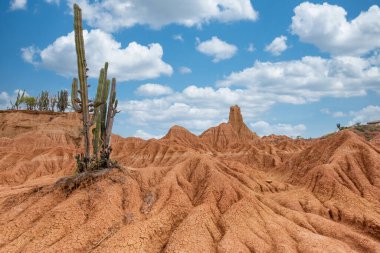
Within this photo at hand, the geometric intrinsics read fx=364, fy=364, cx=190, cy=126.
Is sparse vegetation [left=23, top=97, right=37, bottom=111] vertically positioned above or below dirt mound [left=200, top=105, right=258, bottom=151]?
above

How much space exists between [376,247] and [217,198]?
445 inches

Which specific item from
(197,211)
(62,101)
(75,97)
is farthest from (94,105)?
(62,101)

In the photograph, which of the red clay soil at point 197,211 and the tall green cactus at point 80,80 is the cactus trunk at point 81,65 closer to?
the tall green cactus at point 80,80

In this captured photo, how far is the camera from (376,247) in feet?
80.2

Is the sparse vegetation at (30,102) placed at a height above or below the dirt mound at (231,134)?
above

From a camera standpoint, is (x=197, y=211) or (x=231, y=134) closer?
(x=197, y=211)

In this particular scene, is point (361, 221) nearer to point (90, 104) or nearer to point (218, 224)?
point (218, 224)

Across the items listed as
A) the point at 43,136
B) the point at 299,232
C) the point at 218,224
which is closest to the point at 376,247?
the point at 299,232

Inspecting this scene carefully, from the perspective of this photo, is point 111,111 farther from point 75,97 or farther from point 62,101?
point 62,101

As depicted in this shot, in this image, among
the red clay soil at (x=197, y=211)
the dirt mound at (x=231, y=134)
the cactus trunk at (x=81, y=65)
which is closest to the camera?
the red clay soil at (x=197, y=211)

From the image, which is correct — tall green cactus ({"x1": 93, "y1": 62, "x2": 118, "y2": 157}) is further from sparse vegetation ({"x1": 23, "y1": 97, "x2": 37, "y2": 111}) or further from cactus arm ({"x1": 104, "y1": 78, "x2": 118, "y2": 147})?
sparse vegetation ({"x1": 23, "y1": 97, "x2": 37, "y2": 111})

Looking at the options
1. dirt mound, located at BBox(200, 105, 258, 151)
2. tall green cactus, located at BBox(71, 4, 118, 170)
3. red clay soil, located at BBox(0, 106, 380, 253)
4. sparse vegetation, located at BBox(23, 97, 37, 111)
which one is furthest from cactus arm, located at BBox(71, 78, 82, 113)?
sparse vegetation, located at BBox(23, 97, 37, 111)

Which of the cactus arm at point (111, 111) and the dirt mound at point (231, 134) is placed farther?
the dirt mound at point (231, 134)

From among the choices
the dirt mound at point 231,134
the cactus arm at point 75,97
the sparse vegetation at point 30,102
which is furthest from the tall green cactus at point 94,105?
the sparse vegetation at point 30,102
